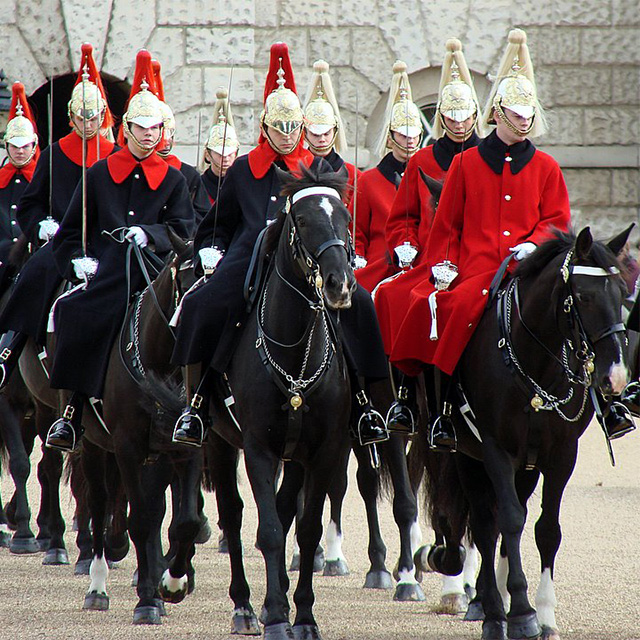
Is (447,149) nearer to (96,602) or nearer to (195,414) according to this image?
(195,414)

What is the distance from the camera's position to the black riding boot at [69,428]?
6.99m

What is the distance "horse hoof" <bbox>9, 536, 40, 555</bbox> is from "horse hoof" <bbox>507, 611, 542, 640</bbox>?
376 cm

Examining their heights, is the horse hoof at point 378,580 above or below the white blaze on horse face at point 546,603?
below

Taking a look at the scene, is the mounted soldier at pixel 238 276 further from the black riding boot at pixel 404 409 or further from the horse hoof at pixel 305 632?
the horse hoof at pixel 305 632

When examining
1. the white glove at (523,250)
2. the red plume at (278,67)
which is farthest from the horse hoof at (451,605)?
the red plume at (278,67)

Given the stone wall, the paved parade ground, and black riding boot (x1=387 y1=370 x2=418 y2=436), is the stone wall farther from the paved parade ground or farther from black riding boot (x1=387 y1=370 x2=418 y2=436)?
black riding boot (x1=387 y1=370 x2=418 y2=436)

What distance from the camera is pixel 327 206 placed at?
5477 mm

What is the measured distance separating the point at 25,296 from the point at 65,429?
1166 mm

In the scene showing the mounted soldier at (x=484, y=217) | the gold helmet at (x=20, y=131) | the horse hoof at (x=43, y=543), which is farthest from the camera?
the gold helmet at (x=20, y=131)

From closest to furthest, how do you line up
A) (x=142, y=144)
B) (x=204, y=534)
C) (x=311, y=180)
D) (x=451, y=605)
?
1. (x=311, y=180)
2. (x=451, y=605)
3. (x=142, y=144)
4. (x=204, y=534)

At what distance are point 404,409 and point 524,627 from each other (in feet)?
4.54

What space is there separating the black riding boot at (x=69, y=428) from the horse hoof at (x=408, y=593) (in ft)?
5.77

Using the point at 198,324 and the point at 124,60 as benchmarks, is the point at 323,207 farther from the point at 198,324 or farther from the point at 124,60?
the point at 124,60

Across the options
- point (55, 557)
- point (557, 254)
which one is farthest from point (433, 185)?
point (55, 557)
